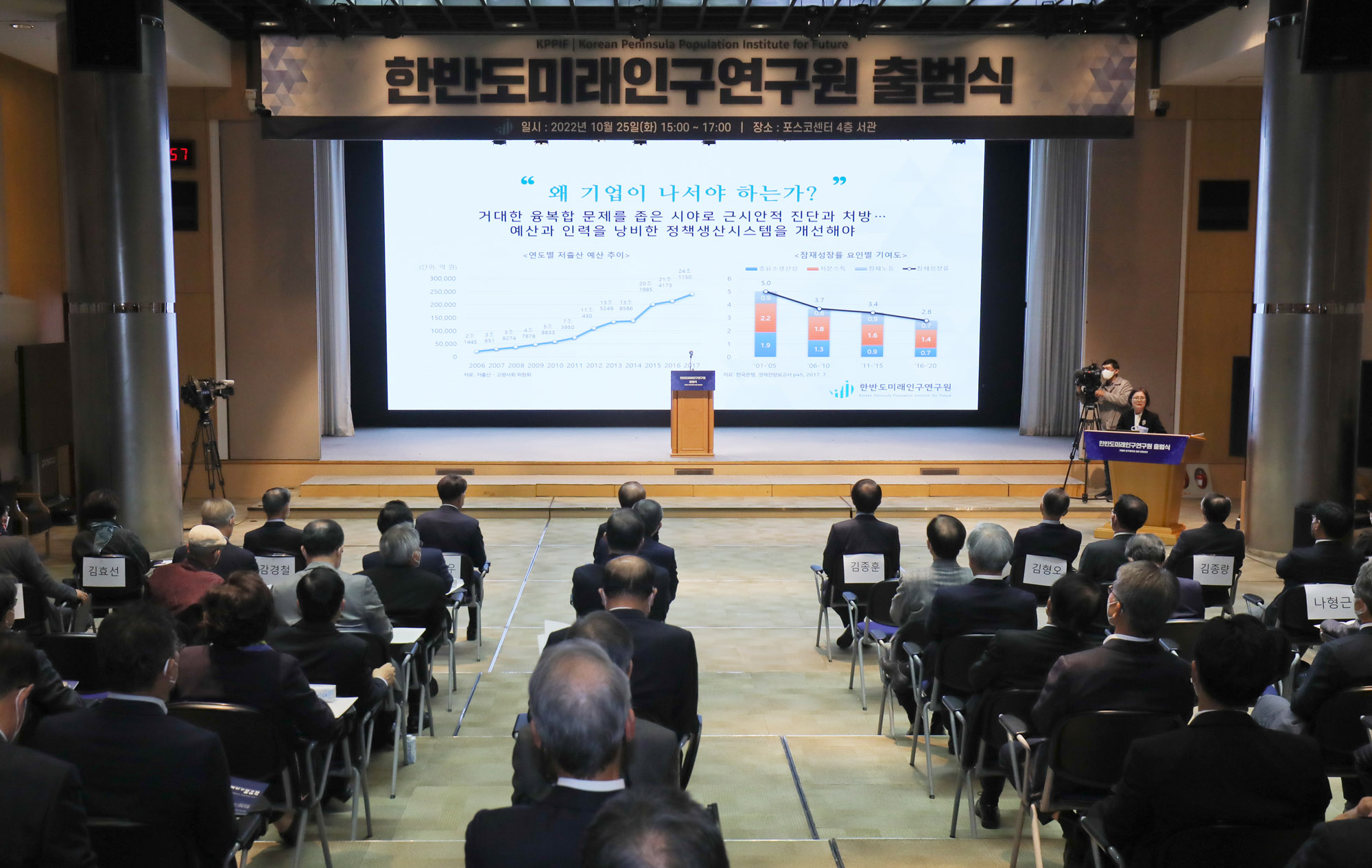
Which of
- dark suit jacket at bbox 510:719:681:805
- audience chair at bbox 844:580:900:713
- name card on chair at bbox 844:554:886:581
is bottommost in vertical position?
audience chair at bbox 844:580:900:713

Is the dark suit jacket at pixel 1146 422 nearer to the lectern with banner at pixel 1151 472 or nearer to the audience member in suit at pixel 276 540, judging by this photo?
the lectern with banner at pixel 1151 472

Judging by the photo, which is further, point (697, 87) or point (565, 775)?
point (697, 87)

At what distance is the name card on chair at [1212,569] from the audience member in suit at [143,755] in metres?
4.45

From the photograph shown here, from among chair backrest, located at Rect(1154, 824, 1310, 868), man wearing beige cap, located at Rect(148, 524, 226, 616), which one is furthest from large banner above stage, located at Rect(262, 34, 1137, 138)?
chair backrest, located at Rect(1154, 824, 1310, 868)

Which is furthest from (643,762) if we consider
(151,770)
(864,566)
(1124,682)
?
(864,566)

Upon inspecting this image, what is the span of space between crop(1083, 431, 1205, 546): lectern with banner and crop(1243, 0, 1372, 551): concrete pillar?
1.99 feet

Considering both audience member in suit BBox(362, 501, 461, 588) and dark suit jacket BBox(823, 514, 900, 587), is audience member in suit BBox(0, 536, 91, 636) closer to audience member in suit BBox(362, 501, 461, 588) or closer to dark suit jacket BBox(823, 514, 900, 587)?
audience member in suit BBox(362, 501, 461, 588)

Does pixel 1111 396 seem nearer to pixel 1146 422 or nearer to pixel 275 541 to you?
pixel 1146 422

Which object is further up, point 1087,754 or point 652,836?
point 652,836

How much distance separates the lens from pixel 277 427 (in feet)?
36.7

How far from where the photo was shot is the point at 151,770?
2529mm

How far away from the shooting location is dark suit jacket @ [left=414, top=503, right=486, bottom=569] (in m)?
5.88

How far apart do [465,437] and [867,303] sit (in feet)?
15.0

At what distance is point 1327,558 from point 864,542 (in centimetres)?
199
